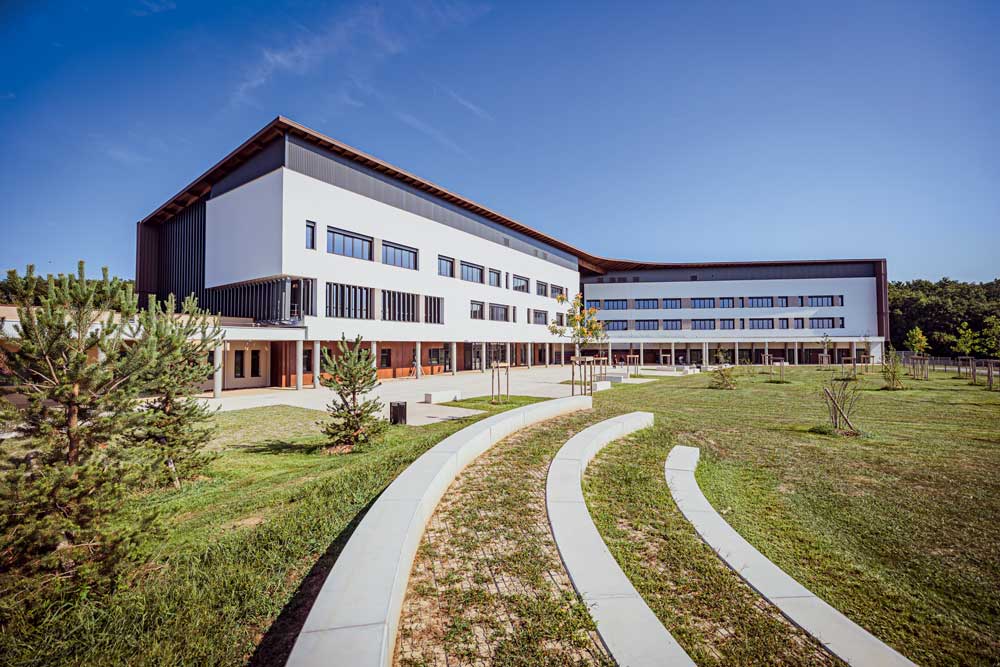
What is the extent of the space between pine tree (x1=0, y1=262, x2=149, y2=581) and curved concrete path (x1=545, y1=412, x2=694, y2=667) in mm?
4043

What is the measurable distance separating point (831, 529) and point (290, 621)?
626cm

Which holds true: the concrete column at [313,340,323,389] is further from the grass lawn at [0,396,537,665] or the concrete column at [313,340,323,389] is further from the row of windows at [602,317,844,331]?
the row of windows at [602,317,844,331]

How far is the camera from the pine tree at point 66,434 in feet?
11.5

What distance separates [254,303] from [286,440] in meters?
18.5

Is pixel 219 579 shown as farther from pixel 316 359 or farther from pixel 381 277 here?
pixel 381 277

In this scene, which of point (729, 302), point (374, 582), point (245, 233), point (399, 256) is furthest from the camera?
point (729, 302)

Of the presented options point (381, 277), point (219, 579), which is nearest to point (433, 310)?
point (381, 277)

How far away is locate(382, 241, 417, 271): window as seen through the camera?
100 ft

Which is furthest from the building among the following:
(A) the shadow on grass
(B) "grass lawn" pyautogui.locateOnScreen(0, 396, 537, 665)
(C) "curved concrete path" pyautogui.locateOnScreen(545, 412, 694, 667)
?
(C) "curved concrete path" pyautogui.locateOnScreen(545, 412, 694, 667)

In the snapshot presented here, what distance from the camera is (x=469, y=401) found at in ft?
61.8

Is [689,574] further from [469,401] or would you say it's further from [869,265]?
[869,265]

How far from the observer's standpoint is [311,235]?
2578 cm

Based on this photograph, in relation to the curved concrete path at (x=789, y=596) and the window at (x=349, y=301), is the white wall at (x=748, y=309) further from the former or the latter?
the curved concrete path at (x=789, y=596)

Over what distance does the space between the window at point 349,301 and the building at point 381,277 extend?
0.28 feet
